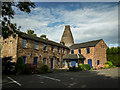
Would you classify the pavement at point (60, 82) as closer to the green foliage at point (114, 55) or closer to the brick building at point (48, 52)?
the brick building at point (48, 52)

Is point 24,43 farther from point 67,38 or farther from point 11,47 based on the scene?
point 67,38

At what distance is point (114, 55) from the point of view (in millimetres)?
25391

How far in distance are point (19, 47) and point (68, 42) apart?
20.7 meters

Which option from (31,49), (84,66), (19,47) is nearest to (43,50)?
(31,49)

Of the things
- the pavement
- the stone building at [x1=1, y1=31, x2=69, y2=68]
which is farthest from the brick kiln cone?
the pavement

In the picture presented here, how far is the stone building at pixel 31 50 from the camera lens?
1627 cm

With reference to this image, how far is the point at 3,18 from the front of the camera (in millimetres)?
8781

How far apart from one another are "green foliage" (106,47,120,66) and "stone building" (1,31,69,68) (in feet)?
47.1

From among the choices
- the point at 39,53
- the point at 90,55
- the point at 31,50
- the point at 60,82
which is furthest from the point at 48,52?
the point at 60,82

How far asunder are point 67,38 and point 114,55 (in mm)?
16534

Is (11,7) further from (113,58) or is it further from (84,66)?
(113,58)

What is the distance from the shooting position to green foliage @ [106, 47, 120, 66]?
2474cm

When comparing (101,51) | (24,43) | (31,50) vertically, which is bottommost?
(101,51)

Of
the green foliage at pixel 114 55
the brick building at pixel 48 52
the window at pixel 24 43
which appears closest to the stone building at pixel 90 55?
the brick building at pixel 48 52
